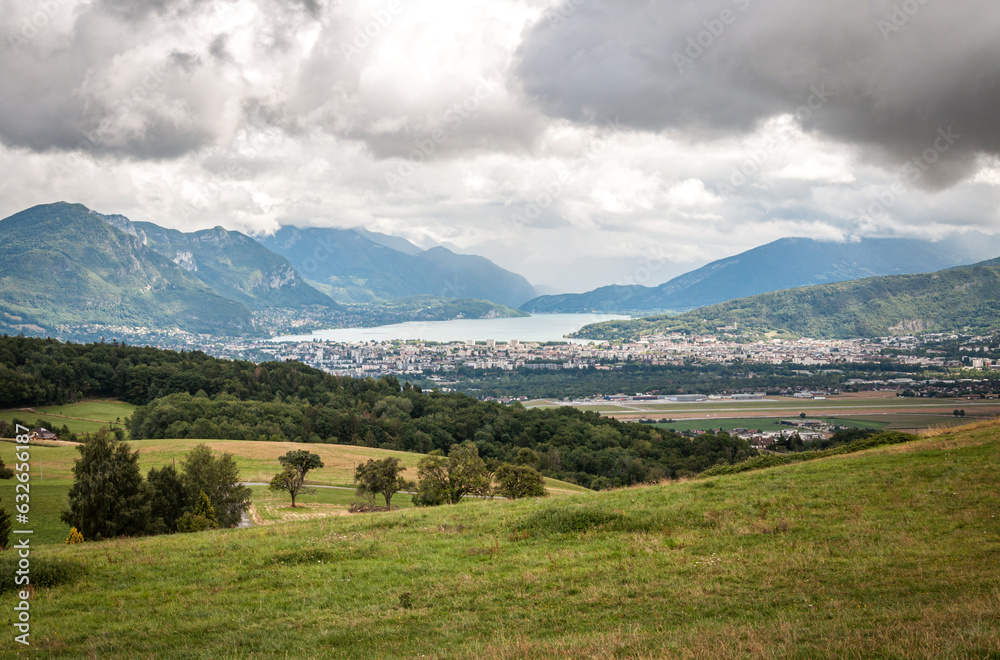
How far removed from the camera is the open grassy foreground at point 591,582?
756 centimetres

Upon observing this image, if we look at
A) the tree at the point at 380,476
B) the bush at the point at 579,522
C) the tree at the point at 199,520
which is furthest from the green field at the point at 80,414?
the bush at the point at 579,522

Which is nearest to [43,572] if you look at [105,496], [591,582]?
[105,496]

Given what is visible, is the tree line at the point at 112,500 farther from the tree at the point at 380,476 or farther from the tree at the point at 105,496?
the tree at the point at 380,476

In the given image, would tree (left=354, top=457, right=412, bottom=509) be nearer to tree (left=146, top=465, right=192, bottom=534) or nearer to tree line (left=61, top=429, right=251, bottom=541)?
tree (left=146, top=465, right=192, bottom=534)

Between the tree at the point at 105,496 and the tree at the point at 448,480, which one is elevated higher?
the tree at the point at 105,496

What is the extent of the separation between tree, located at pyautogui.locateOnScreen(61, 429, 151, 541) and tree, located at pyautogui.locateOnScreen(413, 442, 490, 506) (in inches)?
504

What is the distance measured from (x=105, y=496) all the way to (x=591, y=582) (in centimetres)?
1736

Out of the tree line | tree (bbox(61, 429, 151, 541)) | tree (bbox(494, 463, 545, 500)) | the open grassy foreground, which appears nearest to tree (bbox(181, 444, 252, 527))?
the tree line

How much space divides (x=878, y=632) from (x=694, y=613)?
242cm

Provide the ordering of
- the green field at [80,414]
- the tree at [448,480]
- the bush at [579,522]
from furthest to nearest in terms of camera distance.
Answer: the green field at [80,414]
the tree at [448,480]
the bush at [579,522]

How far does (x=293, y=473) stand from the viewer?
114 ft

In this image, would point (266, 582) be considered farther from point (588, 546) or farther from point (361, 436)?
point (361, 436)

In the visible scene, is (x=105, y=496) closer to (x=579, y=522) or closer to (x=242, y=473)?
(x=579, y=522)

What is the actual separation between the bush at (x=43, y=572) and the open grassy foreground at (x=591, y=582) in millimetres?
164
